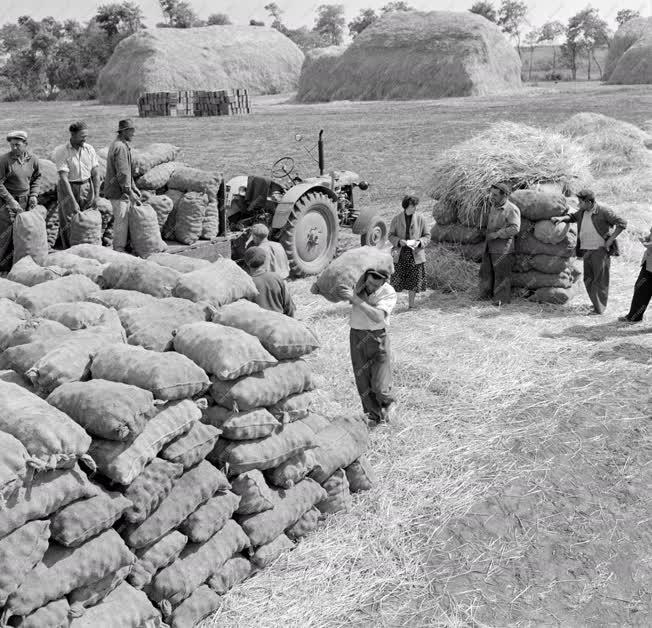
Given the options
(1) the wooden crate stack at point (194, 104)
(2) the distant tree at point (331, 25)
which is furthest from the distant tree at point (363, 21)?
(1) the wooden crate stack at point (194, 104)

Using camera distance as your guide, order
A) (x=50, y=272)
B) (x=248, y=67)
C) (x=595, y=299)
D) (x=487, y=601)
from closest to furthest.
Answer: (x=487, y=601), (x=50, y=272), (x=595, y=299), (x=248, y=67)

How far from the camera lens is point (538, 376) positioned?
25.3ft

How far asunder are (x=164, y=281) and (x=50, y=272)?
841 mm

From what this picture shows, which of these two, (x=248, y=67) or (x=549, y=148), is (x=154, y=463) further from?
(x=248, y=67)

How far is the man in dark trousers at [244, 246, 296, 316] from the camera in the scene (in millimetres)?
6305

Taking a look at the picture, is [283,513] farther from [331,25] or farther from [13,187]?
[331,25]

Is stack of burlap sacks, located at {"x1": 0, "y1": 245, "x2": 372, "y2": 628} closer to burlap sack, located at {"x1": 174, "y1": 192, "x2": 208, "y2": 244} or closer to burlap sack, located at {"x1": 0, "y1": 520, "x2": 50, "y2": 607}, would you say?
burlap sack, located at {"x1": 0, "y1": 520, "x2": 50, "y2": 607}

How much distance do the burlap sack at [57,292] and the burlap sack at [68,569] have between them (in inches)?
74.9

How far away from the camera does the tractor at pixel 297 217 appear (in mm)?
10797

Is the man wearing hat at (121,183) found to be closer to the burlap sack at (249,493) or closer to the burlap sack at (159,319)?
the burlap sack at (159,319)

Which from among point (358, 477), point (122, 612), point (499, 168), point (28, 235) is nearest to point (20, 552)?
point (122, 612)

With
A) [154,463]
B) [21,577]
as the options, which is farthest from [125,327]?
[21,577]

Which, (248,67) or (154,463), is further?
(248,67)

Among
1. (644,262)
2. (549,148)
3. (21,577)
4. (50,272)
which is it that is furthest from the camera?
(549,148)
